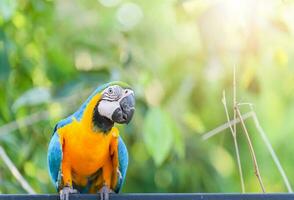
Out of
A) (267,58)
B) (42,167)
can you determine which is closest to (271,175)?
(267,58)

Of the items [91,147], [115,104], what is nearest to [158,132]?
[91,147]

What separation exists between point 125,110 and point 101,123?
0.47 feet

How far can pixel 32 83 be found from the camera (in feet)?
10.0

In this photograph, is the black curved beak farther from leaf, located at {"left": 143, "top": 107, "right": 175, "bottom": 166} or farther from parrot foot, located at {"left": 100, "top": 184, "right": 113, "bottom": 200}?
leaf, located at {"left": 143, "top": 107, "right": 175, "bottom": 166}

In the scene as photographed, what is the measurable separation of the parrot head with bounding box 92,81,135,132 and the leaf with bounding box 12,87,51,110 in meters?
0.80

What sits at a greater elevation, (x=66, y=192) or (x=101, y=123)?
(x=101, y=123)

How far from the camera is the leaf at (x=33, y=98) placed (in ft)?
9.20

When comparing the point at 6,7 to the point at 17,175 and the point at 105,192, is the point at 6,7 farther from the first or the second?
the point at 105,192

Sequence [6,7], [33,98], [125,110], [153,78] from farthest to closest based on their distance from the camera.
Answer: [153,78] → [33,98] → [6,7] → [125,110]

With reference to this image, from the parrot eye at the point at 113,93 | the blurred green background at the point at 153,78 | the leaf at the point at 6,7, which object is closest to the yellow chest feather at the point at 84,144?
the parrot eye at the point at 113,93

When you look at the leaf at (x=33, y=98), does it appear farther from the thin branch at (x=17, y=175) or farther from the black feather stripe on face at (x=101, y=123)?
the black feather stripe on face at (x=101, y=123)

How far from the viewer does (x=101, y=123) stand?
206 cm

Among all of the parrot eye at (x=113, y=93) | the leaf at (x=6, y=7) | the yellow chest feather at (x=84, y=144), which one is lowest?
the yellow chest feather at (x=84, y=144)

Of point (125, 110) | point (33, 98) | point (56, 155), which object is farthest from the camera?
point (33, 98)
